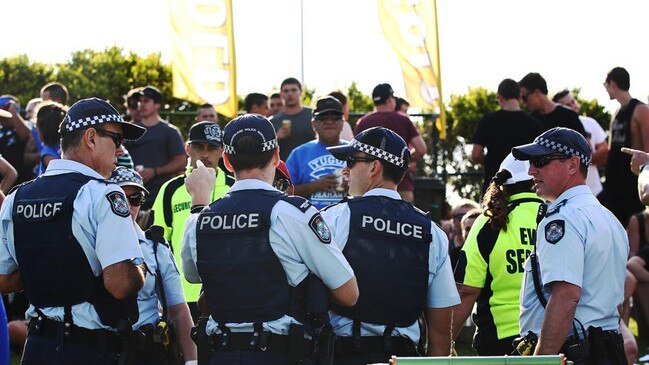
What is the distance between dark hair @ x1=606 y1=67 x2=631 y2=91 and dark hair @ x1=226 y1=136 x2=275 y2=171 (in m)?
6.67

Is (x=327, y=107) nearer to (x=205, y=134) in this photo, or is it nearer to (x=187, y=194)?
(x=205, y=134)

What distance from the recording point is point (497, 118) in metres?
12.0

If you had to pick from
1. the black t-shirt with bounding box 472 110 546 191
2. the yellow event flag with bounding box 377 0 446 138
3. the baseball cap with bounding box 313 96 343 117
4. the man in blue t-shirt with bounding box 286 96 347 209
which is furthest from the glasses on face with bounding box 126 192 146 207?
the yellow event flag with bounding box 377 0 446 138

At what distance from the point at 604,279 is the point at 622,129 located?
5814 millimetres

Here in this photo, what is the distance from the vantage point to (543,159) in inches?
264

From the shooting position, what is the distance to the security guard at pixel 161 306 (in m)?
6.74

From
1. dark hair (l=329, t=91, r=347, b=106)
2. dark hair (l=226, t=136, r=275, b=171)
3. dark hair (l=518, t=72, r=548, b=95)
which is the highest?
dark hair (l=226, t=136, r=275, b=171)

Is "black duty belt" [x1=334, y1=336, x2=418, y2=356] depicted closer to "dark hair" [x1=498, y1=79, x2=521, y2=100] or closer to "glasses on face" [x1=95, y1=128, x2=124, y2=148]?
"glasses on face" [x1=95, y1=128, x2=124, y2=148]

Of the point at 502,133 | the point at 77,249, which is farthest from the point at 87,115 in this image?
the point at 502,133

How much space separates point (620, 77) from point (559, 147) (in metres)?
5.55

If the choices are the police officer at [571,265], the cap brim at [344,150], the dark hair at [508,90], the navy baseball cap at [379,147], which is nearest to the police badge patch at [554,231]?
the police officer at [571,265]

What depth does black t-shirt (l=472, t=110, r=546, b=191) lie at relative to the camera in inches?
464

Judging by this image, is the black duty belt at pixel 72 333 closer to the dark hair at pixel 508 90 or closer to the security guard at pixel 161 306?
the security guard at pixel 161 306

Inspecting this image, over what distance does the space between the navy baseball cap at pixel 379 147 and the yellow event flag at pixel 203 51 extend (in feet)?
Result: 25.0
